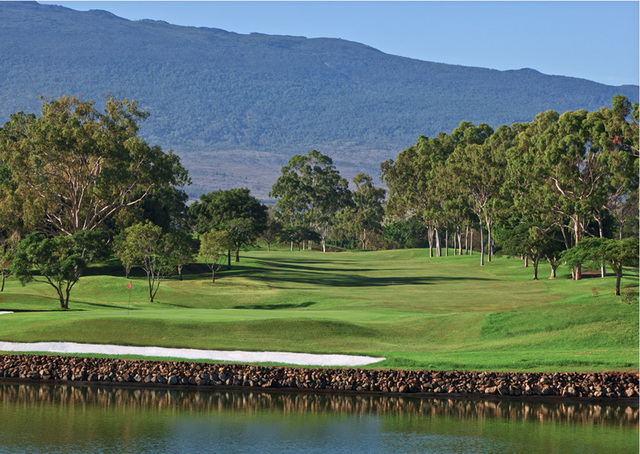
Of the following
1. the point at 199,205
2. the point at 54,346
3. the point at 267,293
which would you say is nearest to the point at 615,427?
the point at 54,346

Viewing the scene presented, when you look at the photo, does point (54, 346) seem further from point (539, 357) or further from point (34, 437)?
point (539, 357)

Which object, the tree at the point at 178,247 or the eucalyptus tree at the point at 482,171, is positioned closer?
the tree at the point at 178,247

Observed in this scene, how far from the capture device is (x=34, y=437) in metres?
23.7

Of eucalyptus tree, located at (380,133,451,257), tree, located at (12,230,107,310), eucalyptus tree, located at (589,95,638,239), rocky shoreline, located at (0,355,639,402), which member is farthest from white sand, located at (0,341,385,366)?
eucalyptus tree, located at (380,133,451,257)

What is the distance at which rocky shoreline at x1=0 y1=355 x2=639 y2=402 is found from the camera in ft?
92.7

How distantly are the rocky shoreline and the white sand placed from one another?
1.56 meters

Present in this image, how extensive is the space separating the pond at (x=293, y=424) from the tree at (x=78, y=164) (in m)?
55.4

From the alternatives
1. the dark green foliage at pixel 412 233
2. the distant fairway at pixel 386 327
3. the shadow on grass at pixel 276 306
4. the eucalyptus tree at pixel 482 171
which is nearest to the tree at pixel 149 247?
the distant fairway at pixel 386 327

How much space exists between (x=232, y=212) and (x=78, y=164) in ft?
85.6

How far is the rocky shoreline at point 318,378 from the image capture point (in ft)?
92.7

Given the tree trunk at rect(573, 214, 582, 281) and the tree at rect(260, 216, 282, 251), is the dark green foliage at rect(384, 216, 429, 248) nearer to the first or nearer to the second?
the tree at rect(260, 216, 282, 251)

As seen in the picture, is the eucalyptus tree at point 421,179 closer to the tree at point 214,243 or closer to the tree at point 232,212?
the tree at point 232,212

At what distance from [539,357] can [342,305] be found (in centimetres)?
3122

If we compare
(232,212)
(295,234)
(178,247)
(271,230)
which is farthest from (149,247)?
(295,234)
